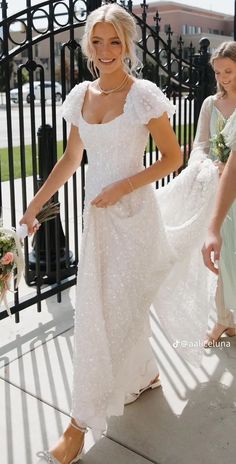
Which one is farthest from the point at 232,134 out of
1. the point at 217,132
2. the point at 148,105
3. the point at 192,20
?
the point at 192,20

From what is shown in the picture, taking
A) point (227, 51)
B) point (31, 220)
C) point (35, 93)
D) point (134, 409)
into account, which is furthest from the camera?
point (35, 93)

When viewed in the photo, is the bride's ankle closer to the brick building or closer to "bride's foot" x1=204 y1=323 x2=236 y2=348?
"bride's foot" x1=204 y1=323 x2=236 y2=348

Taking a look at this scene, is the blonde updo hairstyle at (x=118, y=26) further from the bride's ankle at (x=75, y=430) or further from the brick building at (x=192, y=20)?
the brick building at (x=192, y=20)

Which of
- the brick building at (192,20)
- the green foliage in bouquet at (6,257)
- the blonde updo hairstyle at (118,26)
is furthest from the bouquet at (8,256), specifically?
the brick building at (192,20)

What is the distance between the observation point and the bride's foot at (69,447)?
2.39 meters

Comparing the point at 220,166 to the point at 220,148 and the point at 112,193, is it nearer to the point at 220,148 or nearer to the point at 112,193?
the point at 220,148

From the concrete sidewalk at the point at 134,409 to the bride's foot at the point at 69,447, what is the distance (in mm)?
70

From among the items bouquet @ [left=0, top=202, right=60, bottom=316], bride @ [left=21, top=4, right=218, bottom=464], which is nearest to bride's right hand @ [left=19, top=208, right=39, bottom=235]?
bride @ [left=21, top=4, right=218, bottom=464]

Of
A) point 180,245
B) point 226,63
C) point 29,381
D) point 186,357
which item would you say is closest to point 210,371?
point 186,357

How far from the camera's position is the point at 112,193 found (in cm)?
230

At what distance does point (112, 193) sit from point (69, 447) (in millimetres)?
1178

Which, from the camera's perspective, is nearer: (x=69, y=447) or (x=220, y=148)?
(x=69, y=447)

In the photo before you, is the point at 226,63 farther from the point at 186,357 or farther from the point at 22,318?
the point at 22,318

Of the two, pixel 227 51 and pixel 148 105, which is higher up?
pixel 227 51
